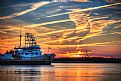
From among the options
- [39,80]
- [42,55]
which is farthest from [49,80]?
[42,55]

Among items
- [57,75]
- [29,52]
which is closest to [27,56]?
[29,52]

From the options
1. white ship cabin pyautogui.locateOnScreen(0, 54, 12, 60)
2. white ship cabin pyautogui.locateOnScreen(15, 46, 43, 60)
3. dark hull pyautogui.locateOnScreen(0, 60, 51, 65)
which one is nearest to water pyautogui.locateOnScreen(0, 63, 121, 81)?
white ship cabin pyautogui.locateOnScreen(15, 46, 43, 60)

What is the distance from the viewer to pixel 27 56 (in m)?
66.9

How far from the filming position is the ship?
6625 centimetres

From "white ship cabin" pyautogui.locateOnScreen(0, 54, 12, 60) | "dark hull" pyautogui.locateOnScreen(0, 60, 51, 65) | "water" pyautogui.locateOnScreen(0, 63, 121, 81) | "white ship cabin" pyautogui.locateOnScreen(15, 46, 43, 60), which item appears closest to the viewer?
"water" pyautogui.locateOnScreen(0, 63, 121, 81)

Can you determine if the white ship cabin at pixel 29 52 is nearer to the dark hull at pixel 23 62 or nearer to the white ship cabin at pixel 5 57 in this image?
the dark hull at pixel 23 62

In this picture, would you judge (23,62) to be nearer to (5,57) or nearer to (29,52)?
(29,52)

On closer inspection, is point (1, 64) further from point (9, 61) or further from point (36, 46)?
point (36, 46)

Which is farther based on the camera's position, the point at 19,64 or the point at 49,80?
the point at 19,64

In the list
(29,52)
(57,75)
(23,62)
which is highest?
(57,75)

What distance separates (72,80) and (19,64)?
41.5m

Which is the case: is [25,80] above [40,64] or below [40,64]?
above

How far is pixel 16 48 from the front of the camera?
66.8 m

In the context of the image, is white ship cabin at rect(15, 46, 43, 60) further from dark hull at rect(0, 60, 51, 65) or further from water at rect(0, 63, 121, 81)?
water at rect(0, 63, 121, 81)
